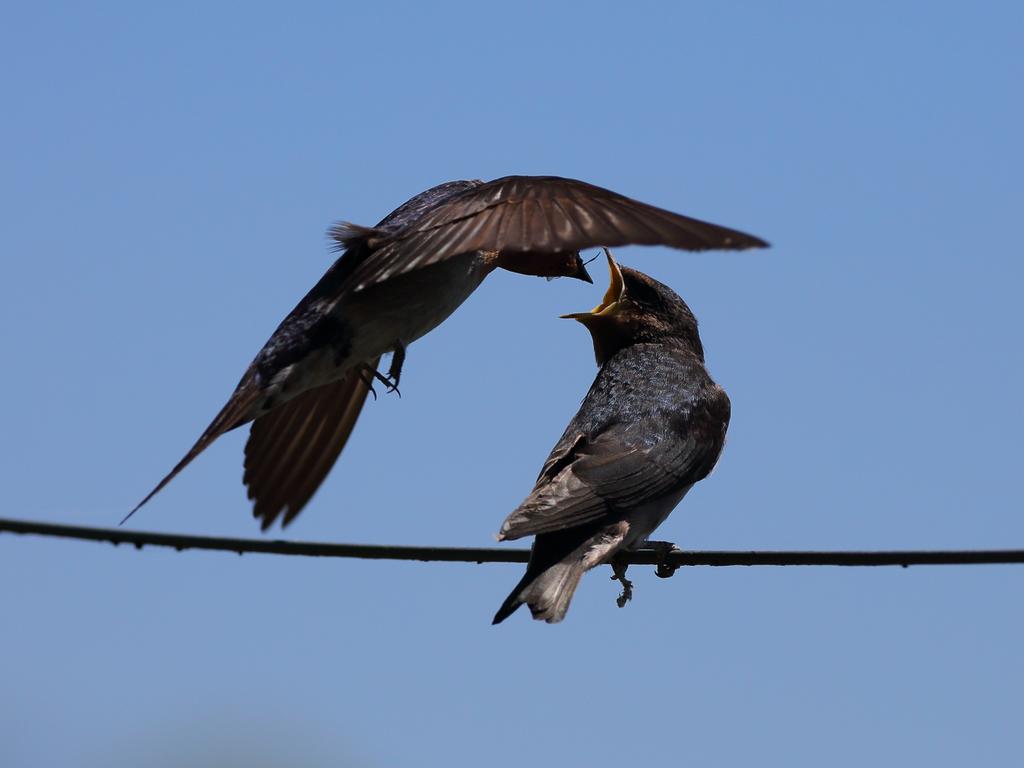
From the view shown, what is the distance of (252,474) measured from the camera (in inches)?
259

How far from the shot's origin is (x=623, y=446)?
7.14 meters

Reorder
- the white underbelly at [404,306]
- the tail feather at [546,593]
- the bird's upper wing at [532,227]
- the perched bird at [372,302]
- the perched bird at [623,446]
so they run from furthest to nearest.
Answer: the white underbelly at [404,306] → the perched bird at [623,446] → the tail feather at [546,593] → the perched bird at [372,302] → the bird's upper wing at [532,227]

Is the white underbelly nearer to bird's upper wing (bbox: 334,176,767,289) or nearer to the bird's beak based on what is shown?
bird's upper wing (bbox: 334,176,767,289)

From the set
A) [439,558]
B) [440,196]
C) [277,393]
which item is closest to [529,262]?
[440,196]

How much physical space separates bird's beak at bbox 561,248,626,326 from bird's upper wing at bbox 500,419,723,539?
0.94 metres

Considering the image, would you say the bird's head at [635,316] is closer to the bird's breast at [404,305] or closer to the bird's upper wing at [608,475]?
the bird's upper wing at [608,475]

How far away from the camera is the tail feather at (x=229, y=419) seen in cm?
515

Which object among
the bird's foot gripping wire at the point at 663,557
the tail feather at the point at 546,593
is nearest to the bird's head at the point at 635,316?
the bird's foot gripping wire at the point at 663,557

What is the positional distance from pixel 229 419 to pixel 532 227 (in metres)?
1.34

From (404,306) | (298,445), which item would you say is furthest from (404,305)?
(298,445)

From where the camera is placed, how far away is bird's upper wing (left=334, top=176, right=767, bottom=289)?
15.8 ft

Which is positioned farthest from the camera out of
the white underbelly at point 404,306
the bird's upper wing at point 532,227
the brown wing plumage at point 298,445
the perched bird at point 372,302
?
the brown wing plumage at point 298,445

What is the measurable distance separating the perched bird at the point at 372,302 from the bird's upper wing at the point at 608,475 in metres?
0.83

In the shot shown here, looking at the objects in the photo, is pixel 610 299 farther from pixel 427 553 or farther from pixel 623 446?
pixel 427 553
